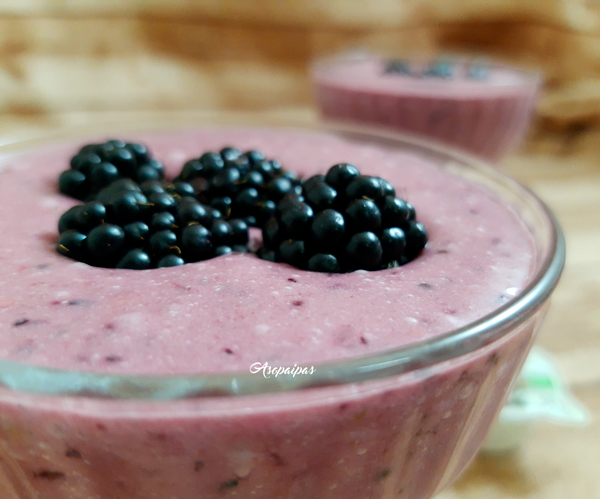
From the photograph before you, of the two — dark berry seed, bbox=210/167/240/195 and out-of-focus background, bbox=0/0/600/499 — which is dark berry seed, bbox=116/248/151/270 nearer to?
dark berry seed, bbox=210/167/240/195

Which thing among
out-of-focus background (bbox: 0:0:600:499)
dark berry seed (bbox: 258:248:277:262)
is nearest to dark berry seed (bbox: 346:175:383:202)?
dark berry seed (bbox: 258:248:277:262)

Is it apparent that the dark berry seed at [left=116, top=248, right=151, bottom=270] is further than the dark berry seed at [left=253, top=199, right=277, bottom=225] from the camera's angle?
No

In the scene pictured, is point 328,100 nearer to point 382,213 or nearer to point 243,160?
point 243,160

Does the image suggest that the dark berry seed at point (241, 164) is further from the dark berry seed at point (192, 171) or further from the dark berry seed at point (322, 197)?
the dark berry seed at point (322, 197)

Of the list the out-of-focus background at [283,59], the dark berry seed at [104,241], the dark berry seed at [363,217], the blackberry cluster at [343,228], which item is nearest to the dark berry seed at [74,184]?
the dark berry seed at [104,241]

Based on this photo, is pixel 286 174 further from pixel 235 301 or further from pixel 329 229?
pixel 235 301

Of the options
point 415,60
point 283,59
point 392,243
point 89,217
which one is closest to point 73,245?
point 89,217
